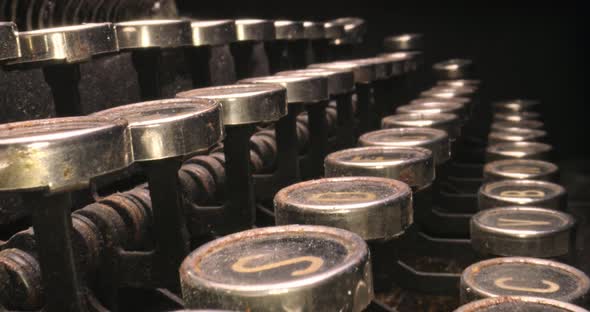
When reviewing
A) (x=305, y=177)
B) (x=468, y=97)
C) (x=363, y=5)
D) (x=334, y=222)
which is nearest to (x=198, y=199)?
(x=305, y=177)

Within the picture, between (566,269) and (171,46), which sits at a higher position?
(171,46)

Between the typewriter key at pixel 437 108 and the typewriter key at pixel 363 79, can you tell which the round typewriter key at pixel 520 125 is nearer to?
the typewriter key at pixel 437 108

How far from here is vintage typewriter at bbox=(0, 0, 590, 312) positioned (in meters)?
0.90

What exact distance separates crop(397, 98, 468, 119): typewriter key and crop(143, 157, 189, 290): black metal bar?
4.36 feet

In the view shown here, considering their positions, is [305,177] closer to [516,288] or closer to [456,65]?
[516,288]

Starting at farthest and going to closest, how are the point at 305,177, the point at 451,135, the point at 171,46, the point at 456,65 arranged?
the point at 456,65, the point at 305,177, the point at 451,135, the point at 171,46

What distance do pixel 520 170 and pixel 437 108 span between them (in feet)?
1.71

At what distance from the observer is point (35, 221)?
40.8 inches

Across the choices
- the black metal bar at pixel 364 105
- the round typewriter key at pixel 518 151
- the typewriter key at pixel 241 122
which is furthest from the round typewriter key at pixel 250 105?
the black metal bar at pixel 364 105

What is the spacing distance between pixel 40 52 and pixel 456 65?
2.87 metres

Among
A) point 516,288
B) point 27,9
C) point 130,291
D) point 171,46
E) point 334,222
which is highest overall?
point 27,9

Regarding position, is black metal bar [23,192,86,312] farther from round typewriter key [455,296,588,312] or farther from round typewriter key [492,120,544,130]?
round typewriter key [492,120,544,130]

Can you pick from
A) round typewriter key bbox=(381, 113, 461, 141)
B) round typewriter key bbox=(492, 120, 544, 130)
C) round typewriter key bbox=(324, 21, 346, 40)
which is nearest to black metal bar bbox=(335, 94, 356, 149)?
round typewriter key bbox=(381, 113, 461, 141)

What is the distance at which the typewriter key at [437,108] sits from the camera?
249 cm
